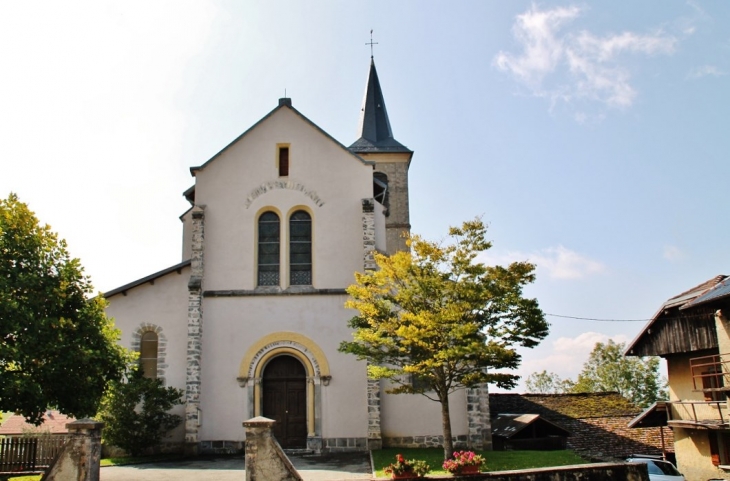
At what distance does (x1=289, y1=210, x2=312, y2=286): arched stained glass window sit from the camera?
22125 millimetres

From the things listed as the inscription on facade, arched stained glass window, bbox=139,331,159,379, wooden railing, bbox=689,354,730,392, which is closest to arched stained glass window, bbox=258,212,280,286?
the inscription on facade

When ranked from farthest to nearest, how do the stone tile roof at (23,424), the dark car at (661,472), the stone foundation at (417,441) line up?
the stone tile roof at (23,424), the stone foundation at (417,441), the dark car at (661,472)

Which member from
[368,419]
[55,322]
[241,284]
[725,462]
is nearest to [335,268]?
[241,284]

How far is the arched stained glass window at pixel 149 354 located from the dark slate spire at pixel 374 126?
17.2m

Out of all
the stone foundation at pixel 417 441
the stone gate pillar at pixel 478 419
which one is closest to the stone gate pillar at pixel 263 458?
the stone foundation at pixel 417 441

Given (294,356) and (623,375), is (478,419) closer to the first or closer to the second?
(294,356)

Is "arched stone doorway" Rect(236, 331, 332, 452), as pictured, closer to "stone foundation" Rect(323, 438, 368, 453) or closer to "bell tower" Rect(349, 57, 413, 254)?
"stone foundation" Rect(323, 438, 368, 453)

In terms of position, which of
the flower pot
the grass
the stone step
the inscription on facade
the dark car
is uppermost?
the inscription on facade

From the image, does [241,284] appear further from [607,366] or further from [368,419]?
[607,366]

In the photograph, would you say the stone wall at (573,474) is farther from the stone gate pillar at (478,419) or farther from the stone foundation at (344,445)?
the stone foundation at (344,445)

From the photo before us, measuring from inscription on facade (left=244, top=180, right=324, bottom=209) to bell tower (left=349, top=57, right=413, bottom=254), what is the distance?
1155 cm

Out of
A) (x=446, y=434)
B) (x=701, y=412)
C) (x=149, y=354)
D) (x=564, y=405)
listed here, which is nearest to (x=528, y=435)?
(x=701, y=412)

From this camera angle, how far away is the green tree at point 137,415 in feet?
63.3

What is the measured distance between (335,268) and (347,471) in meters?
7.55
